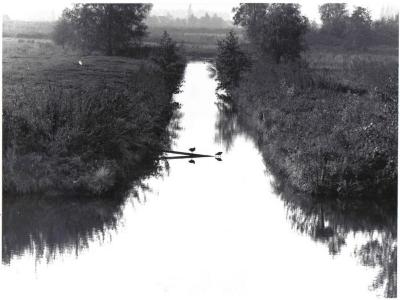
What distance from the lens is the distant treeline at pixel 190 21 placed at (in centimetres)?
2181

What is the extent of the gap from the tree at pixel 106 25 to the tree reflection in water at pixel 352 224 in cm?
1110

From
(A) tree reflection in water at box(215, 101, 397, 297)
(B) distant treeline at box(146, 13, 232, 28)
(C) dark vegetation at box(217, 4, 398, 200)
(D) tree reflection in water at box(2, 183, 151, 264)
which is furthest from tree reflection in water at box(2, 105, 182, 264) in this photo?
(B) distant treeline at box(146, 13, 232, 28)

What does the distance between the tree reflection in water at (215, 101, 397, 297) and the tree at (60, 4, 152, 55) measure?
1110 cm

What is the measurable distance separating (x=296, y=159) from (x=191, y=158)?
15.4 ft

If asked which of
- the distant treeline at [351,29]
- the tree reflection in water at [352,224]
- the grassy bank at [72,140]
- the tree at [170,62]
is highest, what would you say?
the distant treeline at [351,29]

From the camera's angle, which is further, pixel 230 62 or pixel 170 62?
pixel 230 62

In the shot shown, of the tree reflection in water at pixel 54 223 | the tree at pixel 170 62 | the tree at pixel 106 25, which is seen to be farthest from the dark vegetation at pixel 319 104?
the tree reflection in water at pixel 54 223

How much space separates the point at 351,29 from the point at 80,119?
13.5 m

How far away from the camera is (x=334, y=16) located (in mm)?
22234

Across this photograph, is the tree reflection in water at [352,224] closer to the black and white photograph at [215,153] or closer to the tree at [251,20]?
the black and white photograph at [215,153]

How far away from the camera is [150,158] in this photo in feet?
73.5

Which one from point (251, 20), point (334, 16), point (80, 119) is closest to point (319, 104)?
point (334, 16)

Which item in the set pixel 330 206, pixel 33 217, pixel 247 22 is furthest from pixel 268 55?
pixel 33 217

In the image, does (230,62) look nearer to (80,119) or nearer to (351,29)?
(351,29)
